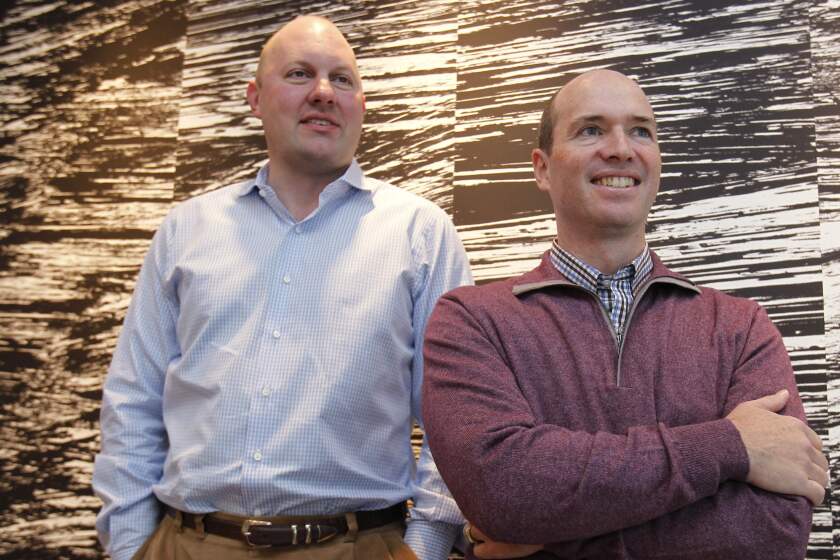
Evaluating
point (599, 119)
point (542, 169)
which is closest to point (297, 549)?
point (542, 169)

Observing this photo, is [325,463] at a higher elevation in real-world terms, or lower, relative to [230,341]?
lower

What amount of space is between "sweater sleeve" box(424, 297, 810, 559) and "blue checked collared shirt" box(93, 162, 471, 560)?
48cm

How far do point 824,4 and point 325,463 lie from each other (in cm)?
174

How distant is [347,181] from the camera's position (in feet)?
7.54

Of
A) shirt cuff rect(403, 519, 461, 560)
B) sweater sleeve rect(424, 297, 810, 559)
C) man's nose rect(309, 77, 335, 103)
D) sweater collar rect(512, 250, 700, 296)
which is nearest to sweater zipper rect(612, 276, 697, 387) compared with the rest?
sweater collar rect(512, 250, 700, 296)

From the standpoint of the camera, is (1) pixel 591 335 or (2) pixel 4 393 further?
(2) pixel 4 393

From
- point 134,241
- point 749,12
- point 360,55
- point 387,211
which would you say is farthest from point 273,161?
point 749,12

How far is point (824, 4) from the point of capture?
2510mm

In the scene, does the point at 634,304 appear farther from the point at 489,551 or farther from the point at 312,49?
the point at 312,49

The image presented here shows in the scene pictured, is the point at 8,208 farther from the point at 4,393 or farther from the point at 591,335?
the point at 591,335

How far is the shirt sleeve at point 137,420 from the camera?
217cm

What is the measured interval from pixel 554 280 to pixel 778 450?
1.68ft

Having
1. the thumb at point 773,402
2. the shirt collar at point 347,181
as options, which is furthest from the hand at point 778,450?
the shirt collar at point 347,181

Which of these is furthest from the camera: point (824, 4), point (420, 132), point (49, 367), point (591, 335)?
point (49, 367)
